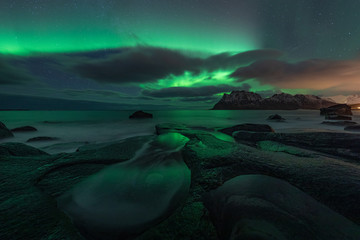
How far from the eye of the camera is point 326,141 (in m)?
5.47

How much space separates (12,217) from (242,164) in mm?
4227

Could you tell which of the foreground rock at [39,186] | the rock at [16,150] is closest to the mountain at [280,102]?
the foreground rock at [39,186]

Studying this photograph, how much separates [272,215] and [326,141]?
6.20 meters

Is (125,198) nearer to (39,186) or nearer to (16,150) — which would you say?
(39,186)

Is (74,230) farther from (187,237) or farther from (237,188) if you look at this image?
(237,188)

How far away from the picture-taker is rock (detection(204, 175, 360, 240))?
150 centimetres

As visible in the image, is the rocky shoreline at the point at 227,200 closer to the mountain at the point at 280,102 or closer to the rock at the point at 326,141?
the rock at the point at 326,141

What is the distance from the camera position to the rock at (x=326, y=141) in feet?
15.5

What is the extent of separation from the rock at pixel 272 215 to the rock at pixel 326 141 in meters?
4.47

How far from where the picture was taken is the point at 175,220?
1.85 meters

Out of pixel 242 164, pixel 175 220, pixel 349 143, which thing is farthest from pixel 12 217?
pixel 349 143

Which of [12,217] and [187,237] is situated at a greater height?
[12,217]

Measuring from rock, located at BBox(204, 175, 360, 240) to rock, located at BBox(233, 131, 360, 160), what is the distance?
4.47 m

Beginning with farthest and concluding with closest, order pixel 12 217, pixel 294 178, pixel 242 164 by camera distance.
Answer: pixel 242 164 → pixel 294 178 → pixel 12 217
